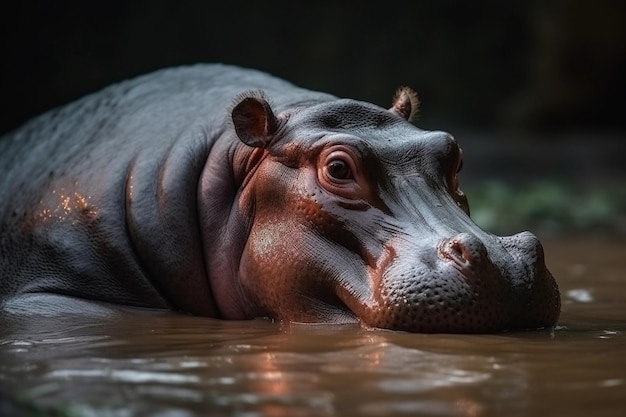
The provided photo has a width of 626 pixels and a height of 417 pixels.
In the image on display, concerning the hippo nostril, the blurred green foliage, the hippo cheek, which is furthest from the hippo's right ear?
the blurred green foliage

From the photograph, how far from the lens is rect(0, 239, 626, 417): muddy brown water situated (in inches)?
105

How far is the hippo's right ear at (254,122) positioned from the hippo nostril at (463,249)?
1.17 m

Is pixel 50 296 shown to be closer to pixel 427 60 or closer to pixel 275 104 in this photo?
pixel 275 104

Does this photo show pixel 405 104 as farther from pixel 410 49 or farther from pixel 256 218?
pixel 410 49

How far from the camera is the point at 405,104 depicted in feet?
17.5

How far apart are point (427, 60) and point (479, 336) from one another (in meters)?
12.3

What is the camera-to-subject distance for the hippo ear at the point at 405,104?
5.32 meters

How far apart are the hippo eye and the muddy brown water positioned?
64 cm

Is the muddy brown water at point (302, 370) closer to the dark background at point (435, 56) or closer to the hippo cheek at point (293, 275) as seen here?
the hippo cheek at point (293, 275)

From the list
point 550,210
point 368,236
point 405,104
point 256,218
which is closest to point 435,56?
point 550,210

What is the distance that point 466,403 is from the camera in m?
2.69

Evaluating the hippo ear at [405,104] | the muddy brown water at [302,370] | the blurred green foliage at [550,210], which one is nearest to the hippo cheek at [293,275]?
the muddy brown water at [302,370]

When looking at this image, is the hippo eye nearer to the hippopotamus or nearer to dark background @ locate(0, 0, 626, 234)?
the hippopotamus

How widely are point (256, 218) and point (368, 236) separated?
0.66 m
